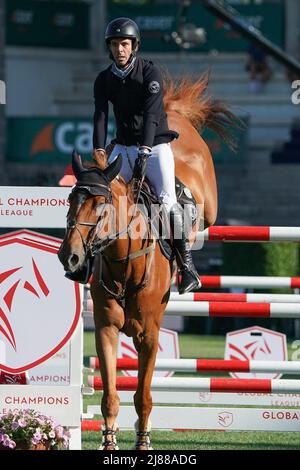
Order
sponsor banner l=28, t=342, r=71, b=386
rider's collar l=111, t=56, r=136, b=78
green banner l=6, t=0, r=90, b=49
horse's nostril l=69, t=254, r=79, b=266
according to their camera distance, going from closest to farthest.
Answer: horse's nostril l=69, t=254, r=79, b=266
rider's collar l=111, t=56, r=136, b=78
sponsor banner l=28, t=342, r=71, b=386
green banner l=6, t=0, r=90, b=49

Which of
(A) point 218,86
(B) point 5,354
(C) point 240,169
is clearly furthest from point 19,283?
(A) point 218,86

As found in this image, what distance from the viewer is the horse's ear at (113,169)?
275 inches

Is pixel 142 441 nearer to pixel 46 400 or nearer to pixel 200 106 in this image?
pixel 46 400

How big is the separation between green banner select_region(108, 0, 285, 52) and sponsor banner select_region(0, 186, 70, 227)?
21.1 metres

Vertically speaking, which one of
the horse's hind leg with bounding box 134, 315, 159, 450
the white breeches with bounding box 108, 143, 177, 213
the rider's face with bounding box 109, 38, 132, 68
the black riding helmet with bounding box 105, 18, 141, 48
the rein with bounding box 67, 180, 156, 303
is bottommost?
the horse's hind leg with bounding box 134, 315, 159, 450

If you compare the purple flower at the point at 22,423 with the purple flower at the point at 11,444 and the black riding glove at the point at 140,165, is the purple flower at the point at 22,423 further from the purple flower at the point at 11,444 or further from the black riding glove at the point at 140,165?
the black riding glove at the point at 140,165

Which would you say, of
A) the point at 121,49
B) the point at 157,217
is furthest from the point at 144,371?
the point at 121,49

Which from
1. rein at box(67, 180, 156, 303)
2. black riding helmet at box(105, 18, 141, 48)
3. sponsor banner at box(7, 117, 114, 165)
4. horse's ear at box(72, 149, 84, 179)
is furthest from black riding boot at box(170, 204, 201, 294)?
sponsor banner at box(7, 117, 114, 165)

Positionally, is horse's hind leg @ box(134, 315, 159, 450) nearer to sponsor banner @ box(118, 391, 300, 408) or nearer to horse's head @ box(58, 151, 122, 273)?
horse's head @ box(58, 151, 122, 273)

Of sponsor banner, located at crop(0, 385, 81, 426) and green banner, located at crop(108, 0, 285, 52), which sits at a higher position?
green banner, located at crop(108, 0, 285, 52)

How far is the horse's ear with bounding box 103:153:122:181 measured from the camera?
275 inches

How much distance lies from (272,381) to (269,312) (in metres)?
0.44

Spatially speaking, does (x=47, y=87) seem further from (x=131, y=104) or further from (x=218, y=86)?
(x=131, y=104)
